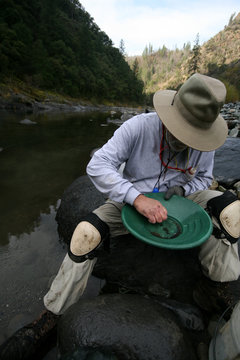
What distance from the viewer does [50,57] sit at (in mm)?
40875

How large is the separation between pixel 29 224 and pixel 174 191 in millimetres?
2521

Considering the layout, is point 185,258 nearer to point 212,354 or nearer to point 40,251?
point 212,354

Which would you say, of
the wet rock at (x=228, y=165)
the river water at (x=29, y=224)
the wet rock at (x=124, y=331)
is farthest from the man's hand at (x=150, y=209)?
the wet rock at (x=228, y=165)

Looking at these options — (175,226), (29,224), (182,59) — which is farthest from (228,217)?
(182,59)

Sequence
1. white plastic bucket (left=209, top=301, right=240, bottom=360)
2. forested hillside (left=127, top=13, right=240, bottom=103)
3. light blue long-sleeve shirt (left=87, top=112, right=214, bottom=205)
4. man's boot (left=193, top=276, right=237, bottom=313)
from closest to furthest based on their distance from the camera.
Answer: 1. white plastic bucket (left=209, top=301, right=240, bottom=360)
2. light blue long-sleeve shirt (left=87, top=112, right=214, bottom=205)
3. man's boot (left=193, top=276, right=237, bottom=313)
4. forested hillside (left=127, top=13, right=240, bottom=103)

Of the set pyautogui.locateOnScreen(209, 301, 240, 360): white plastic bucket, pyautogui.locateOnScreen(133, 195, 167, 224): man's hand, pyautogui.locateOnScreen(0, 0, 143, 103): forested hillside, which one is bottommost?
pyautogui.locateOnScreen(209, 301, 240, 360): white plastic bucket

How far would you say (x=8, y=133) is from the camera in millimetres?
9688

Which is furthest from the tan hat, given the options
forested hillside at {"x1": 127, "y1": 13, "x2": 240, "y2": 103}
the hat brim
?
forested hillside at {"x1": 127, "y1": 13, "x2": 240, "y2": 103}

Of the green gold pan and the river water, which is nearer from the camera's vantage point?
the green gold pan

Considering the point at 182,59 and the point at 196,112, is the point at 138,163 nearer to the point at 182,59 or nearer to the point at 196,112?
the point at 196,112

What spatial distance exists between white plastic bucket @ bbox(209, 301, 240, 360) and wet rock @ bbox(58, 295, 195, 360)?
0.21 metres

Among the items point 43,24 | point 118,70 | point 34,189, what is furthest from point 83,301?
point 118,70

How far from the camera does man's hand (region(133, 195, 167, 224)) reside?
1.60 meters

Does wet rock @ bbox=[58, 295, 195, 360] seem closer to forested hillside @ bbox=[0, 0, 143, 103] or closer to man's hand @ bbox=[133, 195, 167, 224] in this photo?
man's hand @ bbox=[133, 195, 167, 224]
